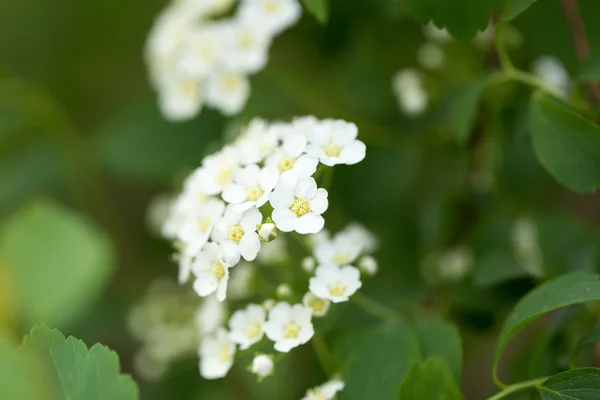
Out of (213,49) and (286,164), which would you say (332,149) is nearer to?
(286,164)

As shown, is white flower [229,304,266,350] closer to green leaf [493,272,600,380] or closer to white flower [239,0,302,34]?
green leaf [493,272,600,380]

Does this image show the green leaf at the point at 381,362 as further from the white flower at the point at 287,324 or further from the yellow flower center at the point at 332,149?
the yellow flower center at the point at 332,149

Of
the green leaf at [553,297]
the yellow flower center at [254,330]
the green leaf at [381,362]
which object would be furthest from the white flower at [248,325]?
the green leaf at [553,297]

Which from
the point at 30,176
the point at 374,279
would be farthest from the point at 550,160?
the point at 30,176

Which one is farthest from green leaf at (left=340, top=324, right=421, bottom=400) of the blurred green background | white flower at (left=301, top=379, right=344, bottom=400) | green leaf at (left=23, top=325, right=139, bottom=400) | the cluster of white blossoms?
the cluster of white blossoms

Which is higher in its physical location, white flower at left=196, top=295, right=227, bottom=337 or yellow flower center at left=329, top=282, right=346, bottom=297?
white flower at left=196, top=295, right=227, bottom=337

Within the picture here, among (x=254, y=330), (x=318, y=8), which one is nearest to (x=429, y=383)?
(x=254, y=330)
